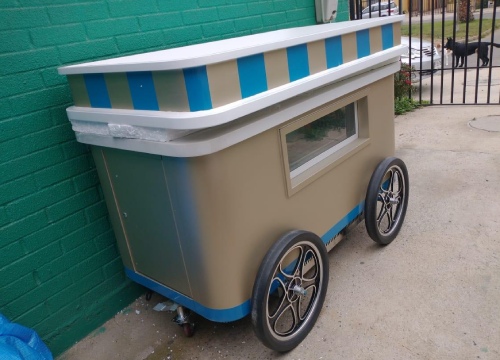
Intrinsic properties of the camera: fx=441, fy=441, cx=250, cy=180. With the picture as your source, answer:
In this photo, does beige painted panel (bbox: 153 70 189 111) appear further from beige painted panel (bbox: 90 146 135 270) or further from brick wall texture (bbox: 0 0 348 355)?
brick wall texture (bbox: 0 0 348 355)

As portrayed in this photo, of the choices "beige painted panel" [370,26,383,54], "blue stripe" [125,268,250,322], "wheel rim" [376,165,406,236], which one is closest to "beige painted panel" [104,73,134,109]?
"blue stripe" [125,268,250,322]

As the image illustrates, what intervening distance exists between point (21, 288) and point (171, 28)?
172cm

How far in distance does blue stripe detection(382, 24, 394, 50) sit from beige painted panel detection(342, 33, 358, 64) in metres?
0.35

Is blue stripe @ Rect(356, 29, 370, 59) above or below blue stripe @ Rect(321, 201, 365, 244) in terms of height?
above

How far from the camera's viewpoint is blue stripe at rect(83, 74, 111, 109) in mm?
1966

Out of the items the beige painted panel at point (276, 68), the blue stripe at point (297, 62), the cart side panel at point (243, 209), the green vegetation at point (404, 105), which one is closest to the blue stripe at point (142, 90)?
the cart side panel at point (243, 209)

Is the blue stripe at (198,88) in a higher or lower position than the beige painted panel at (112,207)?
higher

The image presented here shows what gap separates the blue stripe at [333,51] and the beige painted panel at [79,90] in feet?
3.88

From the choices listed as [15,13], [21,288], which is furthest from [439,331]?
[15,13]

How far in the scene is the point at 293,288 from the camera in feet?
7.32

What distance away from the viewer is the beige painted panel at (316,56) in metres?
2.09

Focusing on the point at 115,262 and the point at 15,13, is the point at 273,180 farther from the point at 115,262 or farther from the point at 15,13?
the point at 15,13

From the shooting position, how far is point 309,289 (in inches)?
98.8

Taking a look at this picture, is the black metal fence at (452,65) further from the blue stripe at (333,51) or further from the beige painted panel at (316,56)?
the beige painted panel at (316,56)
